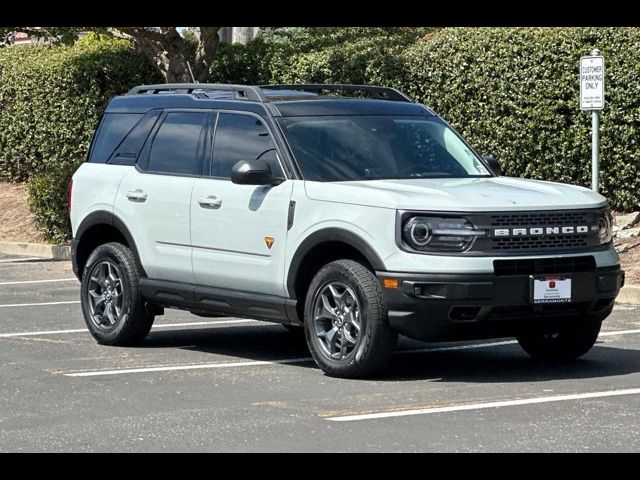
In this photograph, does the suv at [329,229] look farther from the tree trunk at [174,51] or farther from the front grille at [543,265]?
the tree trunk at [174,51]

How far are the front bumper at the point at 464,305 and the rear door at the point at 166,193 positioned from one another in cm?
200

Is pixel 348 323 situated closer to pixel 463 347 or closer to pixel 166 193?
pixel 463 347

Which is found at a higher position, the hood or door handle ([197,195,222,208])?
the hood

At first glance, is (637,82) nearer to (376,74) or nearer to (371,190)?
(376,74)

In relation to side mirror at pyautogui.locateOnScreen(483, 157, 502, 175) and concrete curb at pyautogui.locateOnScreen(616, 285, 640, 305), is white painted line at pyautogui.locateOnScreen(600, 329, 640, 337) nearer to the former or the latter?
side mirror at pyautogui.locateOnScreen(483, 157, 502, 175)

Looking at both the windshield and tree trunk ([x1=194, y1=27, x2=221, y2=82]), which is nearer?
the windshield

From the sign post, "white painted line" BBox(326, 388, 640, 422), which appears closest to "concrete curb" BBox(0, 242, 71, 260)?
the sign post

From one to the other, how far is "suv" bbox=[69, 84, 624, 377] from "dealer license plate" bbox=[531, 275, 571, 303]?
0.01 metres

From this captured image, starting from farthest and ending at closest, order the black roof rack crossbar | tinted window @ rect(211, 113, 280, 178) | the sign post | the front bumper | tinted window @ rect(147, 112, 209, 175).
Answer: the sign post < the black roof rack crossbar < tinted window @ rect(147, 112, 209, 175) < tinted window @ rect(211, 113, 280, 178) < the front bumper

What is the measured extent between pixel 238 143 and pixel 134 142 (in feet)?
4.08

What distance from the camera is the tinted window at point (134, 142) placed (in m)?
11.3

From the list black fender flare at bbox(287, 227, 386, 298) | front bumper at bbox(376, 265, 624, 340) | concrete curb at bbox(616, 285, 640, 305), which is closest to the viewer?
front bumper at bbox(376, 265, 624, 340)

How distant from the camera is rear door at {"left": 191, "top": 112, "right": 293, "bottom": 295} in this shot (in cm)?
1002

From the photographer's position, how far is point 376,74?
19.7 metres
